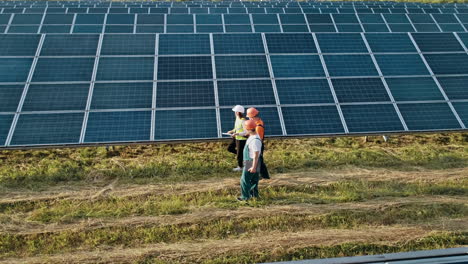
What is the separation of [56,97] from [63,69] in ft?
3.85

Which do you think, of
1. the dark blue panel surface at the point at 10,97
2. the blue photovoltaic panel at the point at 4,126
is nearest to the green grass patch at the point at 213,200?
the blue photovoltaic panel at the point at 4,126

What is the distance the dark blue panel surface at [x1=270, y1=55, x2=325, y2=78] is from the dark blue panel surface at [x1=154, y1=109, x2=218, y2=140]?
9.00 feet

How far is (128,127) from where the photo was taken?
9008 millimetres

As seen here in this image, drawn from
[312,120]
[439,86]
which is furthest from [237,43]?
[439,86]

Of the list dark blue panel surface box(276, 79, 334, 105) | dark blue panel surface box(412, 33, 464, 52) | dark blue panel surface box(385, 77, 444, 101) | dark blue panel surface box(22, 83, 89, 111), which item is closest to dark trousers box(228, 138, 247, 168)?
dark blue panel surface box(276, 79, 334, 105)

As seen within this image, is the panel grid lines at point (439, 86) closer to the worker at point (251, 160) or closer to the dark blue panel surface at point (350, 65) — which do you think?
the dark blue panel surface at point (350, 65)

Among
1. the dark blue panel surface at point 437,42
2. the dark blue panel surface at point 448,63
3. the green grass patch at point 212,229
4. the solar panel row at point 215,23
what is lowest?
the green grass patch at point 212,229

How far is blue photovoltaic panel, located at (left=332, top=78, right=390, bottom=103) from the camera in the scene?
10133 millimetres

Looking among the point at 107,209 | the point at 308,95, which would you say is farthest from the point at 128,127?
the point at 308,95

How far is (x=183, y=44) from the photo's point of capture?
1130 centimetres

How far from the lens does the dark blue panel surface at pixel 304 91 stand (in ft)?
32.7

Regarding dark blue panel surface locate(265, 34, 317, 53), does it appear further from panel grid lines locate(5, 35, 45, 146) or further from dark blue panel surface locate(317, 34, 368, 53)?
panel grid lines locate(5, 35, 45, 146)

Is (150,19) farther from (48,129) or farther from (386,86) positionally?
(386,86)

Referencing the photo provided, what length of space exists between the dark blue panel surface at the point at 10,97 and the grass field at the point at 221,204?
1.74 m
